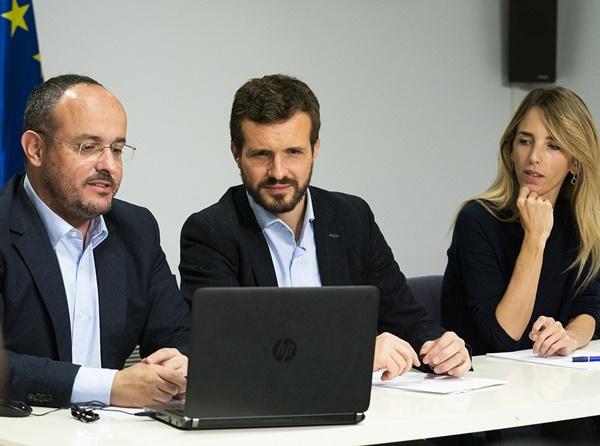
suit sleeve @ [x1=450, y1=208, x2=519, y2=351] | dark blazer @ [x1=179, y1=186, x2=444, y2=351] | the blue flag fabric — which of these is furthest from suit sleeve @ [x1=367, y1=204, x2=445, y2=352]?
the blue flag fabric

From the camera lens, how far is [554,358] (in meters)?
3.07

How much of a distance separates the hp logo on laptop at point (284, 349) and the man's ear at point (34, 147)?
38.0 inches

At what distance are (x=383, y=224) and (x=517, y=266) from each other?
2.34 m

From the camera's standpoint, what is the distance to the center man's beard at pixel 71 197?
8.89 ft

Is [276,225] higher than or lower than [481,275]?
higher

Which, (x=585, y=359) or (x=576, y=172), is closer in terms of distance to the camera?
(x=585, y=359)

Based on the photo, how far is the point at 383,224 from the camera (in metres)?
5.79

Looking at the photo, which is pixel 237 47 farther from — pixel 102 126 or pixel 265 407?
pixel 265 407

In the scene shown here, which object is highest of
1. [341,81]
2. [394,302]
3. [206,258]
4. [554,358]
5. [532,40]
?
[532,40]

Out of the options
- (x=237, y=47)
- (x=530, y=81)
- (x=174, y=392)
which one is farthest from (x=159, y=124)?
(x=174, y=392)

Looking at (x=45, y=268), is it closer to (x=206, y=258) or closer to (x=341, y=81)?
(x=206, y=258)

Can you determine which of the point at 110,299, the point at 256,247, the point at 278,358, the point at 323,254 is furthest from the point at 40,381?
the point at 323,254

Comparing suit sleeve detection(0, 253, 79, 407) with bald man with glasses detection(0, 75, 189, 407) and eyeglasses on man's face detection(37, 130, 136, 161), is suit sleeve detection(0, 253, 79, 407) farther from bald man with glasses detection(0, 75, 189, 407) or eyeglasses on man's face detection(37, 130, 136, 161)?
eyeglasses on man's face detection(37, 130, 136, 161)

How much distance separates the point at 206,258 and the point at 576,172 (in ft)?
4.53
